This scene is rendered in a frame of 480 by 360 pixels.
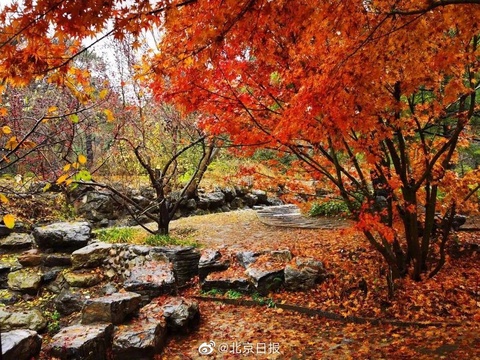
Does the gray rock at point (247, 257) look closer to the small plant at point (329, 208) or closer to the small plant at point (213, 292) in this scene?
the small plant at point (213, 292)

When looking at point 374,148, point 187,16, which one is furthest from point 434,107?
point 187,16

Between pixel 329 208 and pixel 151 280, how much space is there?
257 inches

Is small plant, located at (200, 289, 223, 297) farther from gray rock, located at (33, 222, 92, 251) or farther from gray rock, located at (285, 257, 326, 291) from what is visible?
gray rock, located at (33, 222, 92, 251)

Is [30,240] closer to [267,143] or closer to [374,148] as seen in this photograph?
[267,143]

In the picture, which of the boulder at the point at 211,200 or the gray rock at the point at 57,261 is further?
the boulder at the point at 211,200

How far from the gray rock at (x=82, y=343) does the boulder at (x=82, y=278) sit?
2877mm

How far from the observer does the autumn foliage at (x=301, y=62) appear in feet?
9.27

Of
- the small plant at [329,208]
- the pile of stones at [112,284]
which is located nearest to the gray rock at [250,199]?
the small plant at [329,208]

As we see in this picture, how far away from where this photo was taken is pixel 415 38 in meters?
4.31

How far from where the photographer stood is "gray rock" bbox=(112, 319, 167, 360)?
192 inches

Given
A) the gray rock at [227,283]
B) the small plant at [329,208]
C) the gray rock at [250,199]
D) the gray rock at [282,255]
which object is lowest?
the gray rock at [227,283]

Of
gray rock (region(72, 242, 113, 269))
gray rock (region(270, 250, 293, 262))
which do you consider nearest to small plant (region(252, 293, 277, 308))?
gray rock (region(270, 250, 293, 262))

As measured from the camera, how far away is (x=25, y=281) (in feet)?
26.5

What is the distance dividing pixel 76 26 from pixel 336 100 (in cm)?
294
